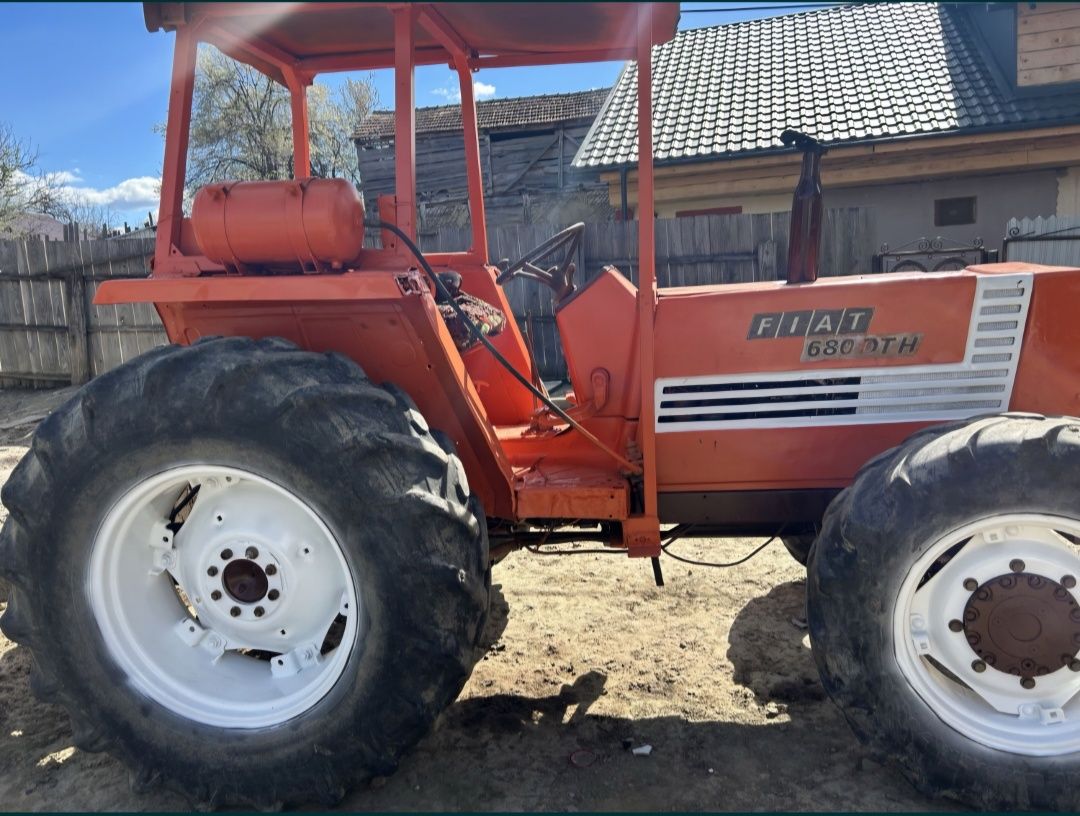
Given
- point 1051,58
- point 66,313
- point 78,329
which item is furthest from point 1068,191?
point 66,313

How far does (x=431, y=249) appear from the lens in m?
10.4

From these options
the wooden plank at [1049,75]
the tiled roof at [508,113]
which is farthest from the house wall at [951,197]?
the tiled roof at [508,113]

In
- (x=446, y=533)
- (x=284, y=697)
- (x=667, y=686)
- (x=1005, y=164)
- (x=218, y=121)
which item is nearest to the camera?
(x=446, y=533)

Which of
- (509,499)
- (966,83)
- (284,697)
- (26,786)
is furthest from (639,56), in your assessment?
(966,83)

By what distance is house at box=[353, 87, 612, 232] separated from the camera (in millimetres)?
20750

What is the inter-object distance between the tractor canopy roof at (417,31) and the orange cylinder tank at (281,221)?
0.56m

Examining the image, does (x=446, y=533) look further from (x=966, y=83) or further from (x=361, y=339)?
(x=966, y=83)

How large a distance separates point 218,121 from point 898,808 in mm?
25125

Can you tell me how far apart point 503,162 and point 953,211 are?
13.6 m

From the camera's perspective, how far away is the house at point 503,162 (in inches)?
817

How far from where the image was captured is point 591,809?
2416 mm

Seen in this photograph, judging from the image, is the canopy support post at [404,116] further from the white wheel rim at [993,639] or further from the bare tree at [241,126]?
the bare tree at [241,126]

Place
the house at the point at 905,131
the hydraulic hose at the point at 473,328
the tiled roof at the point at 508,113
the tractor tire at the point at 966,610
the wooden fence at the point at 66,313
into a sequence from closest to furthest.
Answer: the tractor tire at the point at 966,610 → the hydraulic hose at the point at 473,328 → the house at the point at 905,131 → the wooden fence at the point at 66,313 → the tiled roof at the point at 508,113

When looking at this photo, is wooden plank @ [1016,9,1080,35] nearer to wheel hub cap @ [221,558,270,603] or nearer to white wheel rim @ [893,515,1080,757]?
white wheel rim @ [893,515,1080,757]
